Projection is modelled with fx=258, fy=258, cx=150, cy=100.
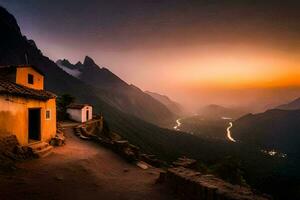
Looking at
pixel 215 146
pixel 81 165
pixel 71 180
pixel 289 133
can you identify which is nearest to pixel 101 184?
pixel 71 180

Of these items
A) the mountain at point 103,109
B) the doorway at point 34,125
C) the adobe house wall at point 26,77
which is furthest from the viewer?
the mountain at point 103,109

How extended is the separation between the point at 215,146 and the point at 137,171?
12552 centimetres

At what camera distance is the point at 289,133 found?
18088cm

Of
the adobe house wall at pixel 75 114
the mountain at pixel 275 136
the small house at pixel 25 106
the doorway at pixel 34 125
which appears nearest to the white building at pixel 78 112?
the adobe house wall at pixel 75 114

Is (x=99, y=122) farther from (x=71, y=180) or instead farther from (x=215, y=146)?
(x=215, y=146)

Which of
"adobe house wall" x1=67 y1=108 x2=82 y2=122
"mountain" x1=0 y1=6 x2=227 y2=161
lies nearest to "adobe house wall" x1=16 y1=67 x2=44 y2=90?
"adobe house wall" x1=67 y1=108 x2=82 y2=122

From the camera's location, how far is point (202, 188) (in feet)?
34.4

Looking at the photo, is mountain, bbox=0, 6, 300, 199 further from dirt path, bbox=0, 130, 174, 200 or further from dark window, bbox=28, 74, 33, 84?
dirt path, bbox=0, 130, 174, 200

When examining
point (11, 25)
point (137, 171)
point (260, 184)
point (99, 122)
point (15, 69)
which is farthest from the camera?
point (11, 25)

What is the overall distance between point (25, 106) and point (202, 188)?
1329 centimetres

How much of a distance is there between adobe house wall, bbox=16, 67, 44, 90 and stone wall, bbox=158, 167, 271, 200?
14399 millimetres

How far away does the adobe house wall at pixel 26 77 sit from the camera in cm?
2069

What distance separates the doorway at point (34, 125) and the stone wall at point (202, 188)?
11.4m

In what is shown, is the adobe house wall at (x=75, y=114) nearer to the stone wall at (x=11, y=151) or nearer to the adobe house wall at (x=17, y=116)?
the adobe house wall at (x=17, y=116)
